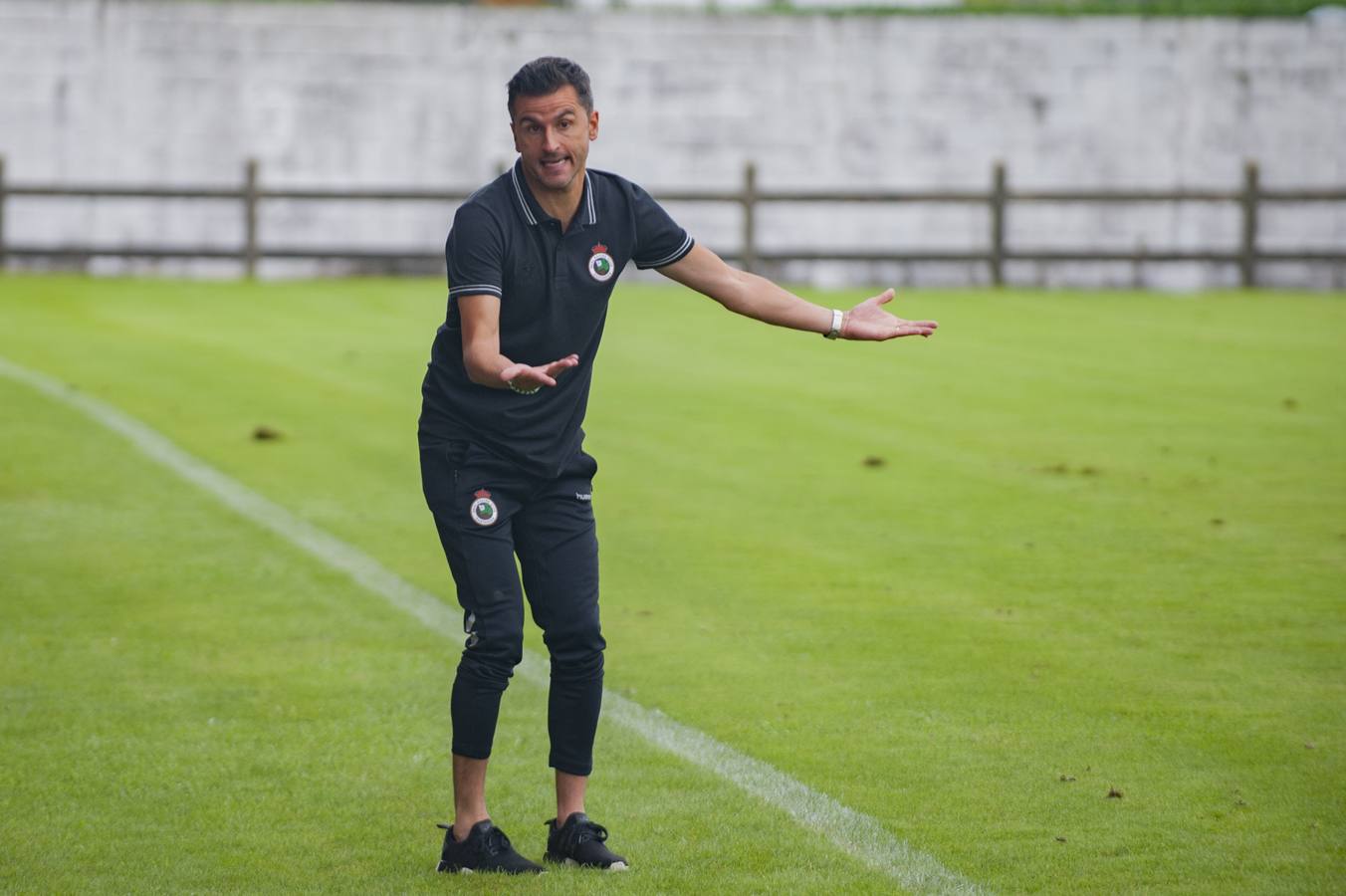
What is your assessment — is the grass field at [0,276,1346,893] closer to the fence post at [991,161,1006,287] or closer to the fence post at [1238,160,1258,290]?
the fence post at [991,161,1006,287]

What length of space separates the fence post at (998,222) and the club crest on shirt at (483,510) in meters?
22.4

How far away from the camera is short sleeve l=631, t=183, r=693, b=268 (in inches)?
198

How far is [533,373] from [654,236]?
0.71 metres

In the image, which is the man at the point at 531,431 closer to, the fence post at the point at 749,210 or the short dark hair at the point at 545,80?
the short dark hair at the point at 545,80

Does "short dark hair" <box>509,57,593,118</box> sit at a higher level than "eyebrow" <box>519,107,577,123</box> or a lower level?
higher

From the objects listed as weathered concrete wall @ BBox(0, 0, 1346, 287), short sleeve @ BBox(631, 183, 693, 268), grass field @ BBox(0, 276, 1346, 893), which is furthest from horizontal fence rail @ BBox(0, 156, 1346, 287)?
short sleeve @ BBox(631, 183, 693, 268)

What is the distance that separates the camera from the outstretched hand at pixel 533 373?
4.55 m

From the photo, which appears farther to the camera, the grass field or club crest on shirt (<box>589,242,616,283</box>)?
the grass field

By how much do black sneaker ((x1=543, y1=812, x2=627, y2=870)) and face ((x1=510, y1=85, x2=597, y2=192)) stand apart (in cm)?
164

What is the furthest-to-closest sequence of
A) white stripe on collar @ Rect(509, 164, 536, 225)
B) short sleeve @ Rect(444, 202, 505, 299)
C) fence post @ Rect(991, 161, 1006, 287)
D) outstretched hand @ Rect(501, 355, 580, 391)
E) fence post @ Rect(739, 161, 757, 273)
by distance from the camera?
fence post @ Rect(991, 161, 1006, 287) < fence post @ Rect(739, 161, 757, 273) < white stripe on collar @ Rect(509, 164, 536, 225) < short sleeve @ Rect(444, 202, 505, 299) < outstretched hand @ Rect(501, 355, 580, 391)

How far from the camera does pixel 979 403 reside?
1476cm

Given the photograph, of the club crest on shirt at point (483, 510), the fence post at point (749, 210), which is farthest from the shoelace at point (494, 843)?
the fence post at point (749, 210)

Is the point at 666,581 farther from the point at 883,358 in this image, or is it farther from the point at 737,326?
the point at 737,326

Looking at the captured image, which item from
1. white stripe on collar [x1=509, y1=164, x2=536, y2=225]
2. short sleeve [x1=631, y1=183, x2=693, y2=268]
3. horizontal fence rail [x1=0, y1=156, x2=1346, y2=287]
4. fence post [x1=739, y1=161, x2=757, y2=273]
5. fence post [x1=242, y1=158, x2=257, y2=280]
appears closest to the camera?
white stripe on collar [x1=509, y1=164, x2=536, y2=225]
